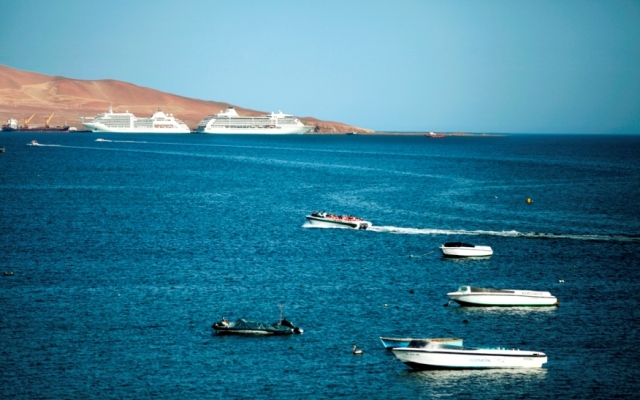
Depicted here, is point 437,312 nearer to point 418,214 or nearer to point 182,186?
point 418,214

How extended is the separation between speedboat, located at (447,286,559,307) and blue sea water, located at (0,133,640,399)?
18.0 inches

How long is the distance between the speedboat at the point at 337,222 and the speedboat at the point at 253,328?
31.1 meters

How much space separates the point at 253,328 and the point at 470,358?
32.8 ft

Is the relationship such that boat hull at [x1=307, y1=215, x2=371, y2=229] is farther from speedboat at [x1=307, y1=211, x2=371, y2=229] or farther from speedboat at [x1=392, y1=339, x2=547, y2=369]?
speedboat at [x1=392, y1=339, x2=547, y2=369]

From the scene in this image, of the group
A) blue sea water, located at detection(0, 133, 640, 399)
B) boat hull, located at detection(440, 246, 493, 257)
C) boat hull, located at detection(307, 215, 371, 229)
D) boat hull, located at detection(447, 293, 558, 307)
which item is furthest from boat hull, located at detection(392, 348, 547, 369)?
boat hull, located at detection(307, 215, 371, 229)

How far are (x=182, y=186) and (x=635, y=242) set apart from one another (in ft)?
195

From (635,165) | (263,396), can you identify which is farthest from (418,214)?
(635,165)

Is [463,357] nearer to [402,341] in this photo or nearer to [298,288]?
[402,341]

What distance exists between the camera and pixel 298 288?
47719 millimetres

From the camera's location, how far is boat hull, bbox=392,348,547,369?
34.6 metres

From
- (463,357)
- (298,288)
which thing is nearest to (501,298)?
(463,357)

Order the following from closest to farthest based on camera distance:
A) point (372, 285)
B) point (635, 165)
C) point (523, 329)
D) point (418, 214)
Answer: point (523, 329) < point (372, 285) < point (418, 214) < point (635, 165)

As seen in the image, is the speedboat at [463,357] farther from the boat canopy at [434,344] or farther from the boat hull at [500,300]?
the boat hull at [500,300]

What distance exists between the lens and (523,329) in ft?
133
